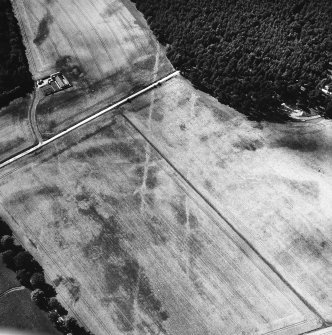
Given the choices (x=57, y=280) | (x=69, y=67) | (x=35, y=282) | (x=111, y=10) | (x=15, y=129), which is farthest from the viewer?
(x=111, y=10)

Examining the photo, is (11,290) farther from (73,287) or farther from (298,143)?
(298,143)

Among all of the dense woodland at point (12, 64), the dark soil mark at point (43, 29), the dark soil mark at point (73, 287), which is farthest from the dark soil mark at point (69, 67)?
the dark soil mark at point (73, 287)

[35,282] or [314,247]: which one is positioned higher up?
[314,247]

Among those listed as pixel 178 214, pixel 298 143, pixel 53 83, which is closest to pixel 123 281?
pixel 178 214

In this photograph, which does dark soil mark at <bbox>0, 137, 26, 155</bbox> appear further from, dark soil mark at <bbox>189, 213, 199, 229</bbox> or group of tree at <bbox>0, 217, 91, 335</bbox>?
dark soil mark at <bbox>189, 213, 199, 229</bbox>

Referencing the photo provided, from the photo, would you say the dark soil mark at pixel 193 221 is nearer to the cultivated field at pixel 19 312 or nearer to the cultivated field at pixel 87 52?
the cultivated field at pixel 19 312

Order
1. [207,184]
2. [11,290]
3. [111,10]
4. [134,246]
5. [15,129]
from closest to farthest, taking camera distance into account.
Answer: [11,290]
[134,246]
[207,184]
[15,129]
[111,10]
